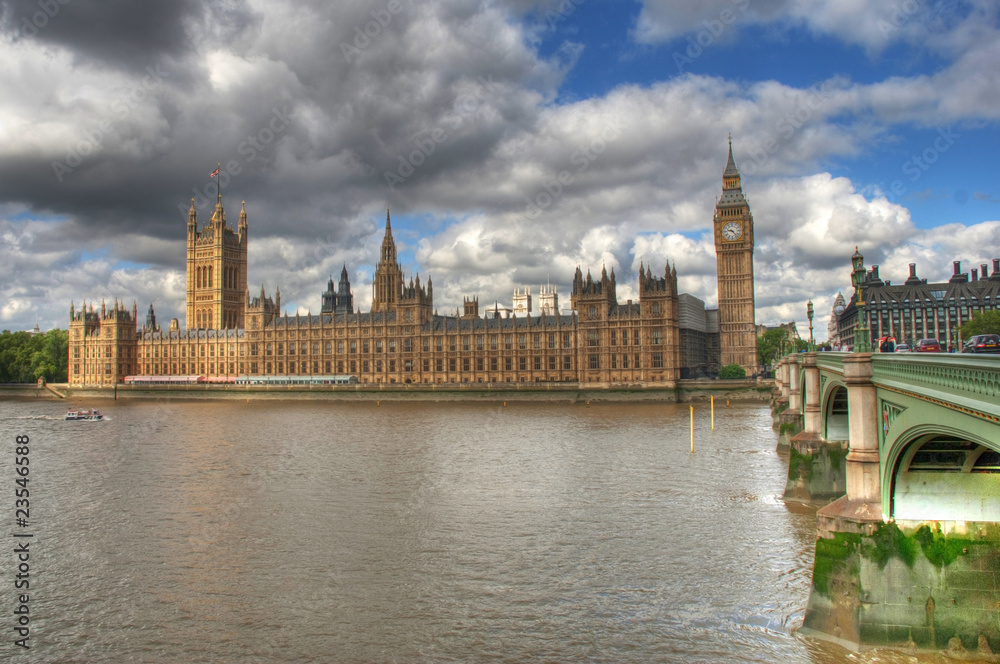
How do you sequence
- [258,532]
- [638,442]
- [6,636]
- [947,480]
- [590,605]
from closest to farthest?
[947,480], [6,636], [590,605], [258,532], [638,442]

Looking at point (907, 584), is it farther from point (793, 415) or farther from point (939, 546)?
point (793, 415)

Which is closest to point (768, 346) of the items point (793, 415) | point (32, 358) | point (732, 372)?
point (732, 372)

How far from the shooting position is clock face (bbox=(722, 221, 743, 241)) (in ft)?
444

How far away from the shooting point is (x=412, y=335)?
410ft

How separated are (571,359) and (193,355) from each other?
8258 cm

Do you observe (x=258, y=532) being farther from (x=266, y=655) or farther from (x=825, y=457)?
(x=825, y=457)

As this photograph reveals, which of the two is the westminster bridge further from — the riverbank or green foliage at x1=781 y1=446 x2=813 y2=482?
the riverbank

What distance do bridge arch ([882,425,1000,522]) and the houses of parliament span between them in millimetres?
86663

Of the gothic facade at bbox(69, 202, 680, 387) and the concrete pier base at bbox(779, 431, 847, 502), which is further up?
the gothic facade at bbox(69, 202, 680, 387)

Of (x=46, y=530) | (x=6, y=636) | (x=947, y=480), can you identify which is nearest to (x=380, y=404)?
(x=46, y=530)

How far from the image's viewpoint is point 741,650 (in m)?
17.5

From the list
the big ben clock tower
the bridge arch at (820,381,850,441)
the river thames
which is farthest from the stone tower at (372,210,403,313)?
the bridge arch at (820,381,850,441)

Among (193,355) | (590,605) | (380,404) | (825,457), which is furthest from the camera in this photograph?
(193,355)

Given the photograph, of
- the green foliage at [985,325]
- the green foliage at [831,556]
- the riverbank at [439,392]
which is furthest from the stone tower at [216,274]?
the green foliage at [831,556]
